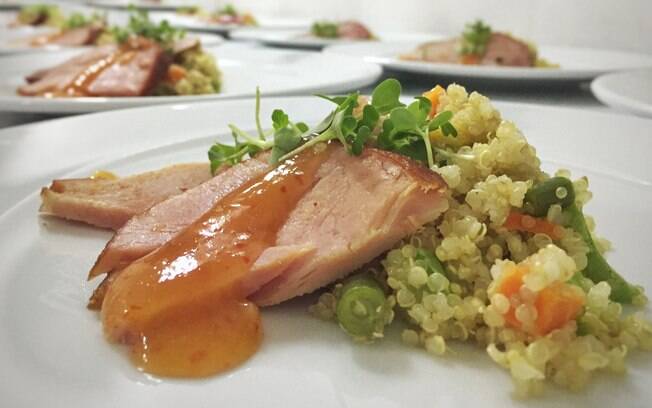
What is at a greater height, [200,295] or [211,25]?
[200,295]

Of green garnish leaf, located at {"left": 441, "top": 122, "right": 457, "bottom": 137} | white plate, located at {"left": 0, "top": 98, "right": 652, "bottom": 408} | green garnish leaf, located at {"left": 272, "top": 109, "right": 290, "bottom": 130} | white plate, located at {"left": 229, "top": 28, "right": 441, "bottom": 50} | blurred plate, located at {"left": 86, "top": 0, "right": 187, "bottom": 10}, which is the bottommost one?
blurred plate, located at {"left": 86, "top": 0, "right": 187, "bottom": 10}

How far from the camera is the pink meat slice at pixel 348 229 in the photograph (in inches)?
48.5

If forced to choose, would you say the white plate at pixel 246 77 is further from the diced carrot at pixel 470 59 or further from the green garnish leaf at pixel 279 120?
the green garnish leaf at pixel 279 120

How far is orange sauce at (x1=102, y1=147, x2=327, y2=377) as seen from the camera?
1.08 metres

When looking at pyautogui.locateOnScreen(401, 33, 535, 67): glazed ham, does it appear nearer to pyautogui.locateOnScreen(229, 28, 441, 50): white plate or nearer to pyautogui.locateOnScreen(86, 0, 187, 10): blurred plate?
pyautogui.locateOnScreen(229, 28, 441, 50): white plate

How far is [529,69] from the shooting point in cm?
303

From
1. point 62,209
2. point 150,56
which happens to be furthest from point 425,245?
point 150,56

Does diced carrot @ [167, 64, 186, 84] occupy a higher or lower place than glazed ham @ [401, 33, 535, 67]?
lower

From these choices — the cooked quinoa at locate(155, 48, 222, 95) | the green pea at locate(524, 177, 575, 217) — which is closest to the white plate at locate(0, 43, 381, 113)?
the cooked quinoa at locate(155, 48, 222, 95)

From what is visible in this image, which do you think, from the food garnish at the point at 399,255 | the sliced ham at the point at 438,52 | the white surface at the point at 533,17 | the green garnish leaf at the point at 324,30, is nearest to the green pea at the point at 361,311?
the food garnish at the point at 399,255

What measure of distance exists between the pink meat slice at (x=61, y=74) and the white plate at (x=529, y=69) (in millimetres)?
1335

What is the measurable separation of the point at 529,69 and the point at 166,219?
84.8 inches

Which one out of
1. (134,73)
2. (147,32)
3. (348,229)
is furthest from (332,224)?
(147,32)

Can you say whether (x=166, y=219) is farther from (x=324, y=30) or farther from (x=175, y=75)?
(x=324, y=30)
